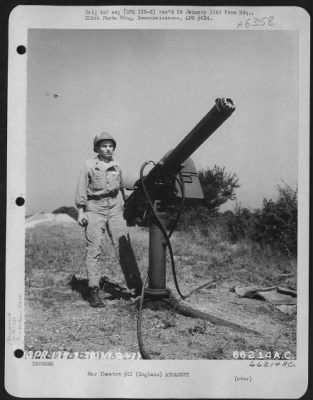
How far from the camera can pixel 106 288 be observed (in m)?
1.77

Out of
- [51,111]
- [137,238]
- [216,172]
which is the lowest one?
[137,238]

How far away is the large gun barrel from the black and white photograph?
0.01 m

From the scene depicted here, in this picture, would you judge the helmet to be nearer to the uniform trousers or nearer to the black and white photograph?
the black and white photograph

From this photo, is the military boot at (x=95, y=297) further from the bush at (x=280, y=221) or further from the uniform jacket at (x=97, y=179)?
the bush at (x=280, y=221)

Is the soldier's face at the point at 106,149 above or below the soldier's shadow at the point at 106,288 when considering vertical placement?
above

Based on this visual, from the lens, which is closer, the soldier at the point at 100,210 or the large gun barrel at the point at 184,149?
the large gun barrel at the point at 184,149

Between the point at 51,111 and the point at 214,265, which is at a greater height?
the point at 51,111

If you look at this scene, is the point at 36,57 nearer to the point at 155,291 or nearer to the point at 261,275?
the point at 155,291

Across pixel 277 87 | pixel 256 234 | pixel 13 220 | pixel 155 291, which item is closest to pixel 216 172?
pixel 256 234

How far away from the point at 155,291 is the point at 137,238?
8.8 inches

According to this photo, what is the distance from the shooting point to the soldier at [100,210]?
1.75m

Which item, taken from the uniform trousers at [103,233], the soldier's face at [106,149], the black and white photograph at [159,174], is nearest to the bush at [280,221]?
the black and white photograph at [159,174]

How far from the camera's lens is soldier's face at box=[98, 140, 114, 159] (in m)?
1.75

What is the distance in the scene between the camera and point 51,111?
175 cm
